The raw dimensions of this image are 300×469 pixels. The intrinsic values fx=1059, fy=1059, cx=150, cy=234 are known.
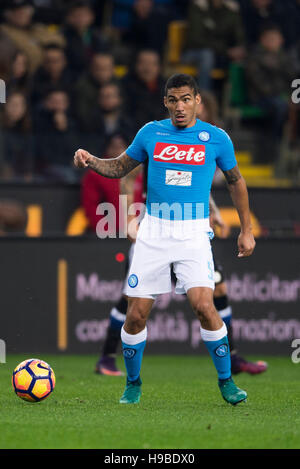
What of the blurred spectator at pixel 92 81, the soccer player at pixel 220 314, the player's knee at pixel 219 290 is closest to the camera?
the soccer player at pixel 220 314

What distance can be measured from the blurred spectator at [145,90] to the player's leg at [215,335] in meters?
6.82

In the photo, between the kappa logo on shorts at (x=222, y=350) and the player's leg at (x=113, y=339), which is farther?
the player's leg at (x=113, y=339)

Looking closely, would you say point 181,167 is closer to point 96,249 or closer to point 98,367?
point 98,367

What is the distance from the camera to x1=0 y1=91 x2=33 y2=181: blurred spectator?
1207cm

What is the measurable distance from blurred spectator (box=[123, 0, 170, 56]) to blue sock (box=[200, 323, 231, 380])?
30.3 feet

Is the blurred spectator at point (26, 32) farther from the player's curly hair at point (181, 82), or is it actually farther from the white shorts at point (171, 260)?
the white shorts at point (171, 260)

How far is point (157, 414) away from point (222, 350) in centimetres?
71

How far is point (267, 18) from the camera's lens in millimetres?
16656

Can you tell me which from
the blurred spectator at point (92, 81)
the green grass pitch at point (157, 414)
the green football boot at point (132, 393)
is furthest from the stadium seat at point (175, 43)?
the green football boot at point (132, 393)

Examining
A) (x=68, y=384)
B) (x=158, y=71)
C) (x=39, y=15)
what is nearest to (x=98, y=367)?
(x=68, y=384)

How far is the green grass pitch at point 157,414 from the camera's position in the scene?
5.70 meters

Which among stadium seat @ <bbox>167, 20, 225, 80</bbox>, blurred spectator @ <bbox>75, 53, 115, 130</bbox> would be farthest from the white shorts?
stadium seat @ <bbox>167, 20, 225, 80</bbox>

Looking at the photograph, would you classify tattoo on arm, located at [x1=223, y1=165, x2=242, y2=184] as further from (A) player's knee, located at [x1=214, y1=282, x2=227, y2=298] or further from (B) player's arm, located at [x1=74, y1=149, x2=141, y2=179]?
(A) player's knee, located at [x1=214, y1=282, x2=227, y2=298]

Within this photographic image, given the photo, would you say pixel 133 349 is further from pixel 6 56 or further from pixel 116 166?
pixel 6 56
